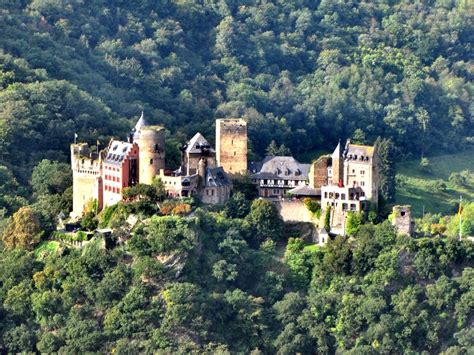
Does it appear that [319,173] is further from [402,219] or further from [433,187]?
[433,187]

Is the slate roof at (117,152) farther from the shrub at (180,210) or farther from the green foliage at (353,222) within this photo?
the green foliage at (353,222)

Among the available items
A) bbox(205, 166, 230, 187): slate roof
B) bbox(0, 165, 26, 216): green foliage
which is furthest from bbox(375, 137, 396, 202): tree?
bbox(0, 165, 26, 216): green foliage

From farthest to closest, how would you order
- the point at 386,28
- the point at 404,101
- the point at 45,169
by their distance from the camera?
the point at 386,28, the point at 404,101, the point at 45,169

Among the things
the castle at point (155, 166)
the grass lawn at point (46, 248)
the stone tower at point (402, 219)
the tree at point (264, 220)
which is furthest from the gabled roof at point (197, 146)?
the stone tower at point (402, 219)

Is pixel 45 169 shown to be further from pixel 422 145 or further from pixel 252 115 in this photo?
pixel 422 145

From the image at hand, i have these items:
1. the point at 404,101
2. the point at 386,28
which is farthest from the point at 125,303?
the point at 386,28

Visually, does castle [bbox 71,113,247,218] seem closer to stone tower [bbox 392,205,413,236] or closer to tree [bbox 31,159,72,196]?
tree [bbox 31,159,72,196]
